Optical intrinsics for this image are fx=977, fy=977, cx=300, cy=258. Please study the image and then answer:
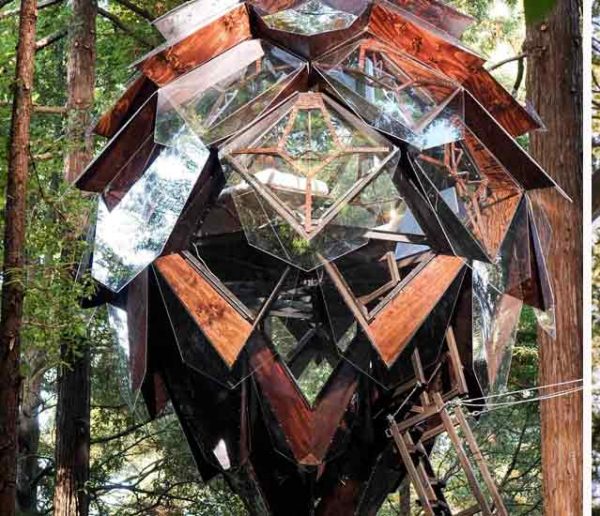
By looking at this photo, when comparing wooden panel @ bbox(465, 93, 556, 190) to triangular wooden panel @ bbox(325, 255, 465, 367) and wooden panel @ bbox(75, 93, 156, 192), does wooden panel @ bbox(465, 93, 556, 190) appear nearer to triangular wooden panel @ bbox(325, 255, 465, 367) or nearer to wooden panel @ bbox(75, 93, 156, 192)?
triangular wooden panel @ bbox(325, 255, 465, 367)

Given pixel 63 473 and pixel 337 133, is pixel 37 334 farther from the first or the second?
pixel 337 133

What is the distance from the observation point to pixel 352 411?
349 cm

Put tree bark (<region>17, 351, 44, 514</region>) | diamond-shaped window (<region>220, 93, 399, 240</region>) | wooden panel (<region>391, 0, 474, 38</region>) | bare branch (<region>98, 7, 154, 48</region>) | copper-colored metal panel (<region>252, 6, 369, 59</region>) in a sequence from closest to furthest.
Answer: diamond-shaped window (<region>220, 93, 399, 240</region>)
copper-colored metal panel (<region>252, 6, 369, 59</region>)
wooden panel (<region>391, 0, 474, 38</region>)
bare branch (<region>98, 7, 154, 48</region>)
tree bark (<region>17, 351, 44, 514</region>)

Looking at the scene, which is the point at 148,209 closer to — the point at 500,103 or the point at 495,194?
the point at 495,194

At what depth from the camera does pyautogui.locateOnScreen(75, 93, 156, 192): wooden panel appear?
366cm

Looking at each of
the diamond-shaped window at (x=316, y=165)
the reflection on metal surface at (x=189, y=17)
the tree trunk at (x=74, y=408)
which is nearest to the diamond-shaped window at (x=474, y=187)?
the diamond-shaped window at (x=316, y=165)

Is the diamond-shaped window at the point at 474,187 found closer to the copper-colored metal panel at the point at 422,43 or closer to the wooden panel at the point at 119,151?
the copper-colored metal panel at the point at 422,43

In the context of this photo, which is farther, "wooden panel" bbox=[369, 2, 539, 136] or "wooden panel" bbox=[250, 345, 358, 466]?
"wooden panel" bbox=[369, 2, 539, 136]

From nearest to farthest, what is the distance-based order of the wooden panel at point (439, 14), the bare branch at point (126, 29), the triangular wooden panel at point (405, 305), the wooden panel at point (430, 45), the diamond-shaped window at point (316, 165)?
the diamond-shaped window at point (316, 165)
the triangular wooden panel at point (405, 305)
the wooden panel at point (430, 45)
the wooden panel at point (439, 14)
the bare branch at point (126, 29)

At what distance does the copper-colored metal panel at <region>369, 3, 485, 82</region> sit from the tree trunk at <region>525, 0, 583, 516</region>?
530 mm

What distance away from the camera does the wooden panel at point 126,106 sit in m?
3.73

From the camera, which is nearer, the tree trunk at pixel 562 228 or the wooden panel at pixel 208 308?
the wooden panel at pixel 208 308

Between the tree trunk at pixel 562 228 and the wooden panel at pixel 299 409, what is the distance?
1.00m

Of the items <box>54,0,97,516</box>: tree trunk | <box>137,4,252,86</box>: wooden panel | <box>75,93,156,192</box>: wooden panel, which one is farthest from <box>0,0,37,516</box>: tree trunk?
<box>54,0,97,516</box>: tree trunk
